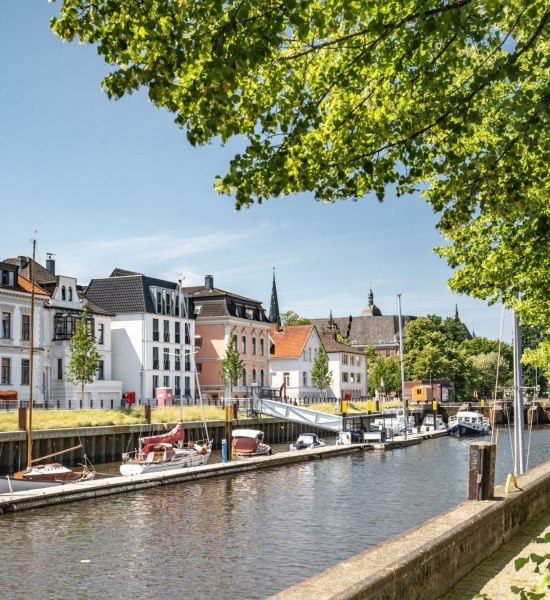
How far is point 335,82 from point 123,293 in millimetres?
75970

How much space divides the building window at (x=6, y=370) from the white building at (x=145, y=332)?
17.3 metres

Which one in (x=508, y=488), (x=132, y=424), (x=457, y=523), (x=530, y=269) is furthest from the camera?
(x=132, y=424)

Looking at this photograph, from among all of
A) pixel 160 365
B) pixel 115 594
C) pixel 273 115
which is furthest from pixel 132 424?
pixel 273 115

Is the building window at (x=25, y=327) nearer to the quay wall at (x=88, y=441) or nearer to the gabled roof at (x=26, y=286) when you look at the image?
the gabled roof at (x=26, y=286)

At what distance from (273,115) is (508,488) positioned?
34.2ft

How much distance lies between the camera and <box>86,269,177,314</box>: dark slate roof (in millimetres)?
82562

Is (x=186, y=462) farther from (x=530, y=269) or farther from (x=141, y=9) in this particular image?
(x=141, y=9)

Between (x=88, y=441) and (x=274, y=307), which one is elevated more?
(x=274, y=307)

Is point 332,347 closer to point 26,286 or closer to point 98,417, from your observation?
point 26,286

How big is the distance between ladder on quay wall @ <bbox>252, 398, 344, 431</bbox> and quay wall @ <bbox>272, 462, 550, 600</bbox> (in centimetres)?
5350

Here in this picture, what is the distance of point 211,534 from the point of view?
86.5ft

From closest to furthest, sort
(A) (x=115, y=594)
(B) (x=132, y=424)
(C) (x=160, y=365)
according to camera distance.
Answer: (A) (x=115, y=594) → (B) (x=132, y=424) → (C) (x=160, y=365)

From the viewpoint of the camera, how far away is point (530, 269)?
21.3 metres

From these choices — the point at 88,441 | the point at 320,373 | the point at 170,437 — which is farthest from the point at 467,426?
the point at 88,441
